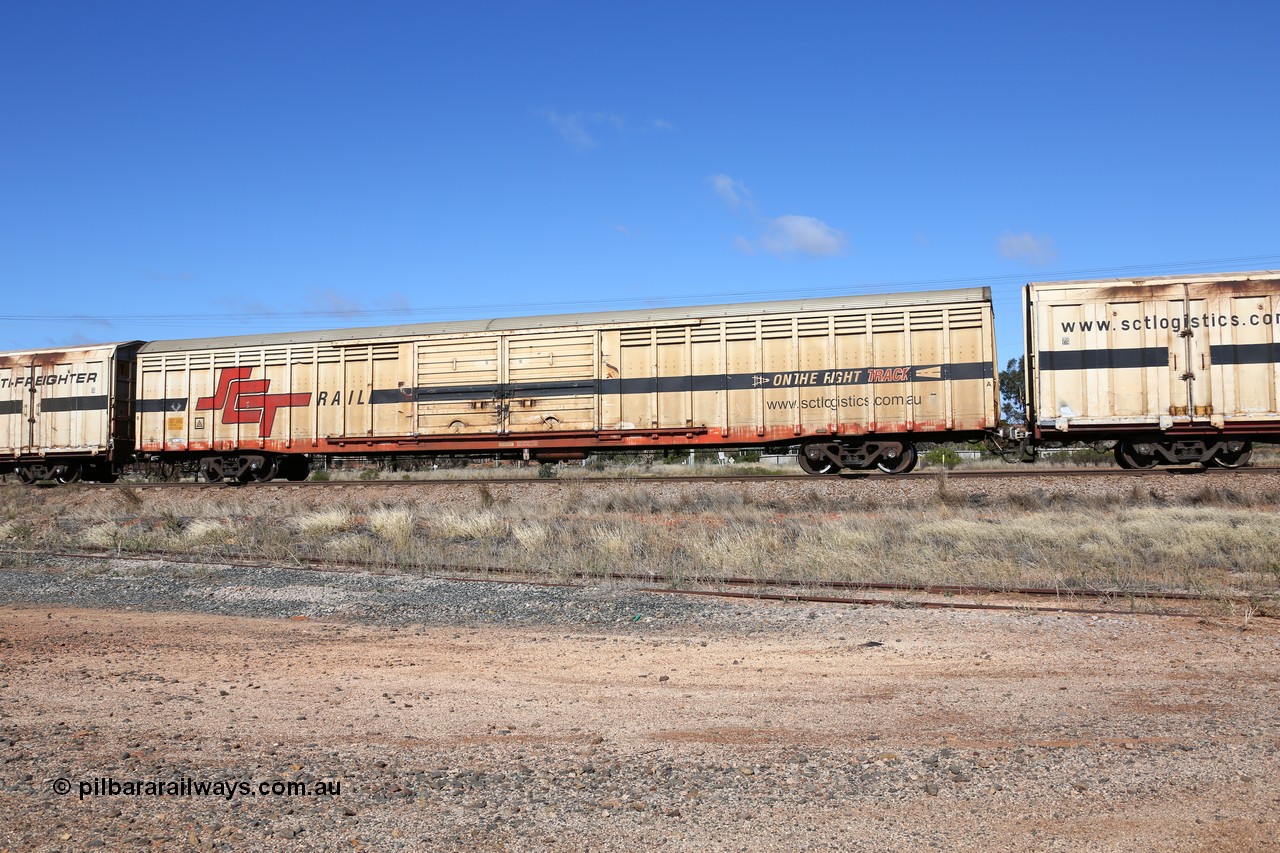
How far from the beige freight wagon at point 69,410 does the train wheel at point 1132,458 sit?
21614mm

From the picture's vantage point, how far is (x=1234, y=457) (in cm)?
1638

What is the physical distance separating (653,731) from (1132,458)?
15205 millimetres

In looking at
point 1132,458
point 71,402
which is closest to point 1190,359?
point 1132,458

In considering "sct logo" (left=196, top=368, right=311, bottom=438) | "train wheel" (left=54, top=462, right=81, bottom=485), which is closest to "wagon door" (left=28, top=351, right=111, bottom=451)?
"train wheel" (left=54, top=462, right=81, bottom=485)

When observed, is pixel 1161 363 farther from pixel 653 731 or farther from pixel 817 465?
pixel 653 731

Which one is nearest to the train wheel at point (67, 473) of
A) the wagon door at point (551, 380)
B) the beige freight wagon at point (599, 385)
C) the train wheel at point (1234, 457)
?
the beige freight wagon at point (599, 385)

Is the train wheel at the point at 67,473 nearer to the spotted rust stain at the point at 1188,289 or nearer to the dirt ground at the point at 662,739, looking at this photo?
the dirt ground at the point at 662,739

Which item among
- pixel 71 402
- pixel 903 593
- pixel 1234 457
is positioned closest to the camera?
pixel 903 593

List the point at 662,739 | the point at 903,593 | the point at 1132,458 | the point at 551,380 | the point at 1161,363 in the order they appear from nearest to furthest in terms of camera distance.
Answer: the point at 662,739 < the point at 903,593 < the point at 1161,363 < the point at 1132,458 < the point at 551,380

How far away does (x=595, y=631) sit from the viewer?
7.64 m

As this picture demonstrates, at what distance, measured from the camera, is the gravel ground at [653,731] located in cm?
351

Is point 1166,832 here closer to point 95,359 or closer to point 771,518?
point 771,518

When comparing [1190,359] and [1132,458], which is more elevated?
[1190,359]

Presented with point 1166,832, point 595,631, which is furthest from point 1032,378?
point 1166,832
